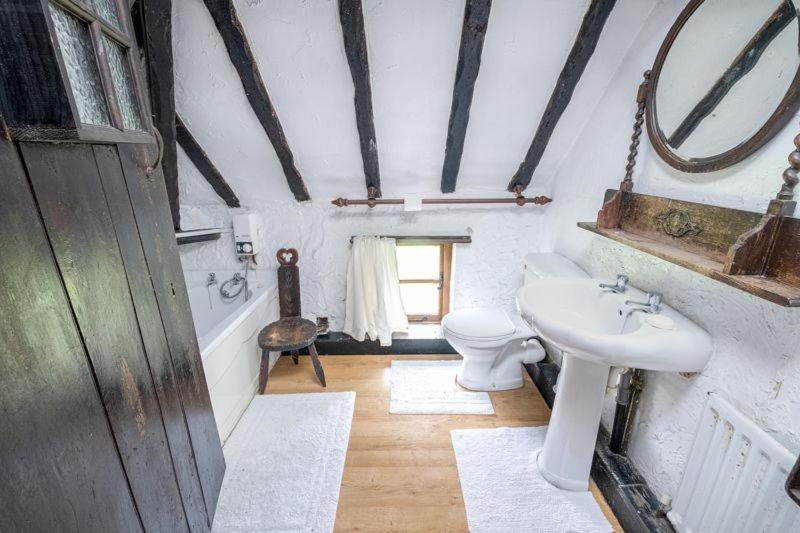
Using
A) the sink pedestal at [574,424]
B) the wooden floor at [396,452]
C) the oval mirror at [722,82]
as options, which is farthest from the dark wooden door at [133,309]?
the oval mirror at [722,82]

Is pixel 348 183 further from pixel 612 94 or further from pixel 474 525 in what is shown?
pixel 474 525

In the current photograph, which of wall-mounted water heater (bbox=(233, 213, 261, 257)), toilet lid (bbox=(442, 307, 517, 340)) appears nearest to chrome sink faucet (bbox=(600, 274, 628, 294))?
toilet lid (bbox=(442, 307, 517, 340))

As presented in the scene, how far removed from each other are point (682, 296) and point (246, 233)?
224 centimetres

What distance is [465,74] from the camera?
1.42 meters

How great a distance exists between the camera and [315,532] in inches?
51.5

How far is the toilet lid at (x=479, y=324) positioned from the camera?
1888 mm

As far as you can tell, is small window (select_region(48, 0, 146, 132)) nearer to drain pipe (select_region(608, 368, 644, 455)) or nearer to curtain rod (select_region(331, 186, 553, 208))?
curtain rod (select_region(331, 186, 553, 208))

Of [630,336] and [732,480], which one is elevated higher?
[630,336]

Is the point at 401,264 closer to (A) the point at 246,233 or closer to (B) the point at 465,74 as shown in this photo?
(A) the point at 246,233

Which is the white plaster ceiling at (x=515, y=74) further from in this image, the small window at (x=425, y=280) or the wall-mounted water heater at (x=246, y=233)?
the wall-mounted water heater at (x=246, y=233)

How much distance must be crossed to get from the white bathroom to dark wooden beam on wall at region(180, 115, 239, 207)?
1cm

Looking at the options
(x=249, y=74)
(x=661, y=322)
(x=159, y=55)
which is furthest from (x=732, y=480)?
(x=159, y=55)

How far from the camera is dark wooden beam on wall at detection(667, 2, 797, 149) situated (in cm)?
87

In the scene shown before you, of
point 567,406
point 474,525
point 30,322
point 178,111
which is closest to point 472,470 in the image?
point 474,525
